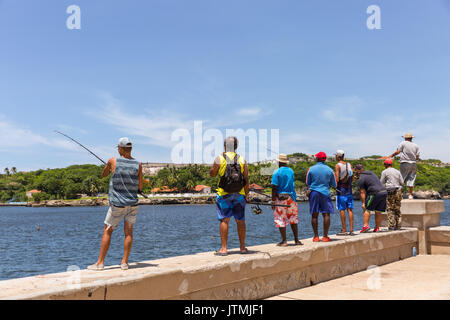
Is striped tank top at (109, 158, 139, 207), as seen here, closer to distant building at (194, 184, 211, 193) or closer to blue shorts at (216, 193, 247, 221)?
blue shorts at (216, 193, 247, 221)

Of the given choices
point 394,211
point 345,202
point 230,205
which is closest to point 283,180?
point 230,205

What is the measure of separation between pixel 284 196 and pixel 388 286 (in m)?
2.02

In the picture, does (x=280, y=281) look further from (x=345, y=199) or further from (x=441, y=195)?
(x=441, y=195)

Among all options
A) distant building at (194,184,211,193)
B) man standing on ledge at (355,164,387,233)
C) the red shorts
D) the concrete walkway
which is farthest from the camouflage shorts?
distant building at (194,184,211,193)

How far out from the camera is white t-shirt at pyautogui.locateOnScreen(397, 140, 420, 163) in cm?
975

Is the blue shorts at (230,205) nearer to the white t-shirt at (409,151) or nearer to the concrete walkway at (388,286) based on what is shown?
the concrete walkway at (388,286)

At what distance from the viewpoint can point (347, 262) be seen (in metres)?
6.74

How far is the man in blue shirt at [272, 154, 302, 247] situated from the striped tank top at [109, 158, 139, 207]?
257 cm

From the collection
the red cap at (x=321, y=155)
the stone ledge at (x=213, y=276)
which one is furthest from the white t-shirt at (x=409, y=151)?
the red cap at (x=321, y=155)

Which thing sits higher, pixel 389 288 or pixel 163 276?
pixel 163 276

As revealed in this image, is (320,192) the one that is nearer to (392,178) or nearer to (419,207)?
(392,178)

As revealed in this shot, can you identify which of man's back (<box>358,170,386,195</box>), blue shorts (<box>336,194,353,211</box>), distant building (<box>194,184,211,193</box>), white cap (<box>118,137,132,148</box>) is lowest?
distant building (<box>194,184,211,193</box>)
